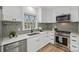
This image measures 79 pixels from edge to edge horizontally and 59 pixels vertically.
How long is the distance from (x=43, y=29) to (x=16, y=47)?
56 centimetres

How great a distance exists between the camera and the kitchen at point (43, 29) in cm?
146

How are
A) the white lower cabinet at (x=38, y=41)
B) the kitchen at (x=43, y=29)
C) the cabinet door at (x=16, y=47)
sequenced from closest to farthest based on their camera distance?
1. the cabinet door at (x=16, y=47)
2. the kitchen at (x=43, y=29)
3. the white lower cabinet at (x=38, y=41)

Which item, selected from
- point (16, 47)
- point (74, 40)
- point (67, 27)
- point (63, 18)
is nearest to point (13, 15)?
point (16, 47)

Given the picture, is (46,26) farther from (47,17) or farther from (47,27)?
(47,17)

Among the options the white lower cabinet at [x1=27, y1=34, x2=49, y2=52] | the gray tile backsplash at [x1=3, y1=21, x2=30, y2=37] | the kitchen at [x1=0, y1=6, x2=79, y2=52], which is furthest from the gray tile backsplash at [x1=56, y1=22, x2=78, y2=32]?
the gray tile backsplash at [x1=3, y1=21, x2=30, y2=37]

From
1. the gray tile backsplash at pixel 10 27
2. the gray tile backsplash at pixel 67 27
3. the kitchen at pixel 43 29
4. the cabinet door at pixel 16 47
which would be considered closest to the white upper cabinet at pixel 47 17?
the kitchen at pixel 43 29

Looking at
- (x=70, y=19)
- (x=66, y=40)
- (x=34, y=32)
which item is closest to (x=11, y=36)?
(x=34, y=32)

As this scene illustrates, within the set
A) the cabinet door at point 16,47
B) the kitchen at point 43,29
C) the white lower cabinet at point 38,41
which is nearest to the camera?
the cabinet door at point 16,47

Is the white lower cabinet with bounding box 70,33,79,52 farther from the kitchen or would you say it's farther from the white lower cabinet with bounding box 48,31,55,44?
the white lower cabinet with bounding box 48,31,55,44

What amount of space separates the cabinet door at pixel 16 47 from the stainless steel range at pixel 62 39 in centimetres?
62

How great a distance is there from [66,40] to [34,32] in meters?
0.61

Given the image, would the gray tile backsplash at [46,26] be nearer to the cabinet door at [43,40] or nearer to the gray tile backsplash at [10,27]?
the cabinet door at [43,40]
